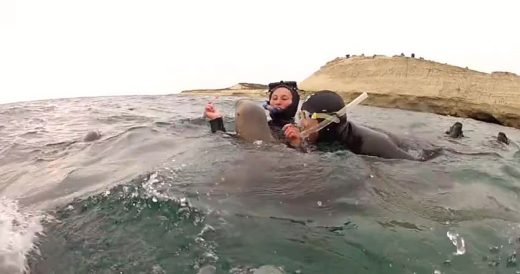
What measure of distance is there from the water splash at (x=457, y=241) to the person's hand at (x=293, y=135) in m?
2.04

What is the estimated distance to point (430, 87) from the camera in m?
12.8

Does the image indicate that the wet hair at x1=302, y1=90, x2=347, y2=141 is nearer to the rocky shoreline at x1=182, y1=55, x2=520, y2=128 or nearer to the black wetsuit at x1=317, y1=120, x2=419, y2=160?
the black wetsuit at x1=317, y1=120, x2=419, y2=160

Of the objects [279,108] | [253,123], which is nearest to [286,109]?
[279,108]

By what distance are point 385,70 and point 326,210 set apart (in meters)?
10.4

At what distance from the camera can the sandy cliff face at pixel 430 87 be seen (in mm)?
11695

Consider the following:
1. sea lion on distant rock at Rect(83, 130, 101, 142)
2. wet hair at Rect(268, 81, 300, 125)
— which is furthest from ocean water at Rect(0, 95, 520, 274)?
sea lion on distant rock at Rect(83, 130, 101, 142)

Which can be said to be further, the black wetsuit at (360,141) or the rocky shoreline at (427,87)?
the rocky shoreline at (427,87)

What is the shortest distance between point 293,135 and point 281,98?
3.93 feet

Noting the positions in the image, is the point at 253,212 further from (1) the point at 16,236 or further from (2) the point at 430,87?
(2) the point at 430,87

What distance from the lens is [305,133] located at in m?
5.62

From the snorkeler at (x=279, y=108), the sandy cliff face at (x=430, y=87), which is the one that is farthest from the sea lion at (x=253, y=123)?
the sandy cliff face at (x=430, y=87)

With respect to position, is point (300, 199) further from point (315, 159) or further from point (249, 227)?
point (315, 159)

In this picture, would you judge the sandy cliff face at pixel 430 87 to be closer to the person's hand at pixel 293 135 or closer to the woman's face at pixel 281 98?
the woman's face at pixel 281 98

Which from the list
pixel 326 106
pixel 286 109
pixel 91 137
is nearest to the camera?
pixel 326 106
